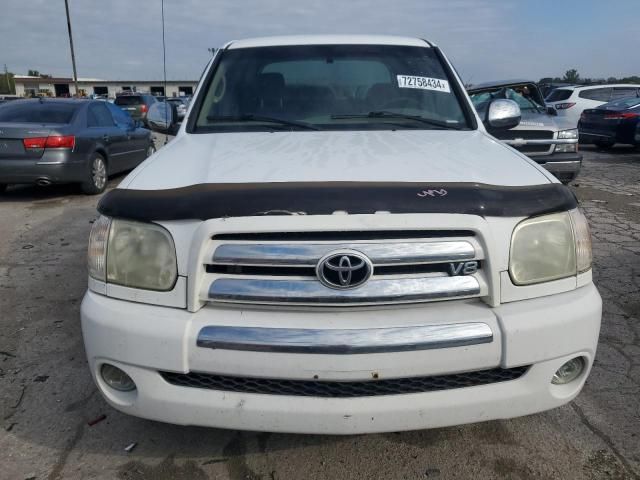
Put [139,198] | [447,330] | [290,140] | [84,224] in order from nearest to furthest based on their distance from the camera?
1. [447,330]
2. [139,198]
3. [290,140]
4. [84,224]

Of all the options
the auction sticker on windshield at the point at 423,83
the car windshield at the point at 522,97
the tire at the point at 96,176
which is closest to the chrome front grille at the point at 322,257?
the auction sticker on windshield at the point at 423,83

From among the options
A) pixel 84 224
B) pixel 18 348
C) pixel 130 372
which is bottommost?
pixel 84 224

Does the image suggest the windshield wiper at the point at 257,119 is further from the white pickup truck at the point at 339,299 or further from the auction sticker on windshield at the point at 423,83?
the white pickup truck at the point at 339,299

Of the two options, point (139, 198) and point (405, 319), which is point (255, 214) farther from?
point (405, 319)

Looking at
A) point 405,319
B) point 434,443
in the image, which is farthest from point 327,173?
point 434,443

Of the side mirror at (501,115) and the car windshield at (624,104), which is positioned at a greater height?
the side mirror at (501,115)

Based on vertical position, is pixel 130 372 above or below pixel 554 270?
below

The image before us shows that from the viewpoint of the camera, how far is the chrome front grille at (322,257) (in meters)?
1.76

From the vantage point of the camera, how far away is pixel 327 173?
1979 mm

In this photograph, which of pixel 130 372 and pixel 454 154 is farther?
pixel 454 154

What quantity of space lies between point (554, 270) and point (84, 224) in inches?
222

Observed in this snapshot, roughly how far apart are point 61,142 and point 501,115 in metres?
6.26

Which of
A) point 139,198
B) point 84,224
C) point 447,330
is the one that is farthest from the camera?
point 84,224

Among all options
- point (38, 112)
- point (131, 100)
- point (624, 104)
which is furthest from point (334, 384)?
point (131, 100)
